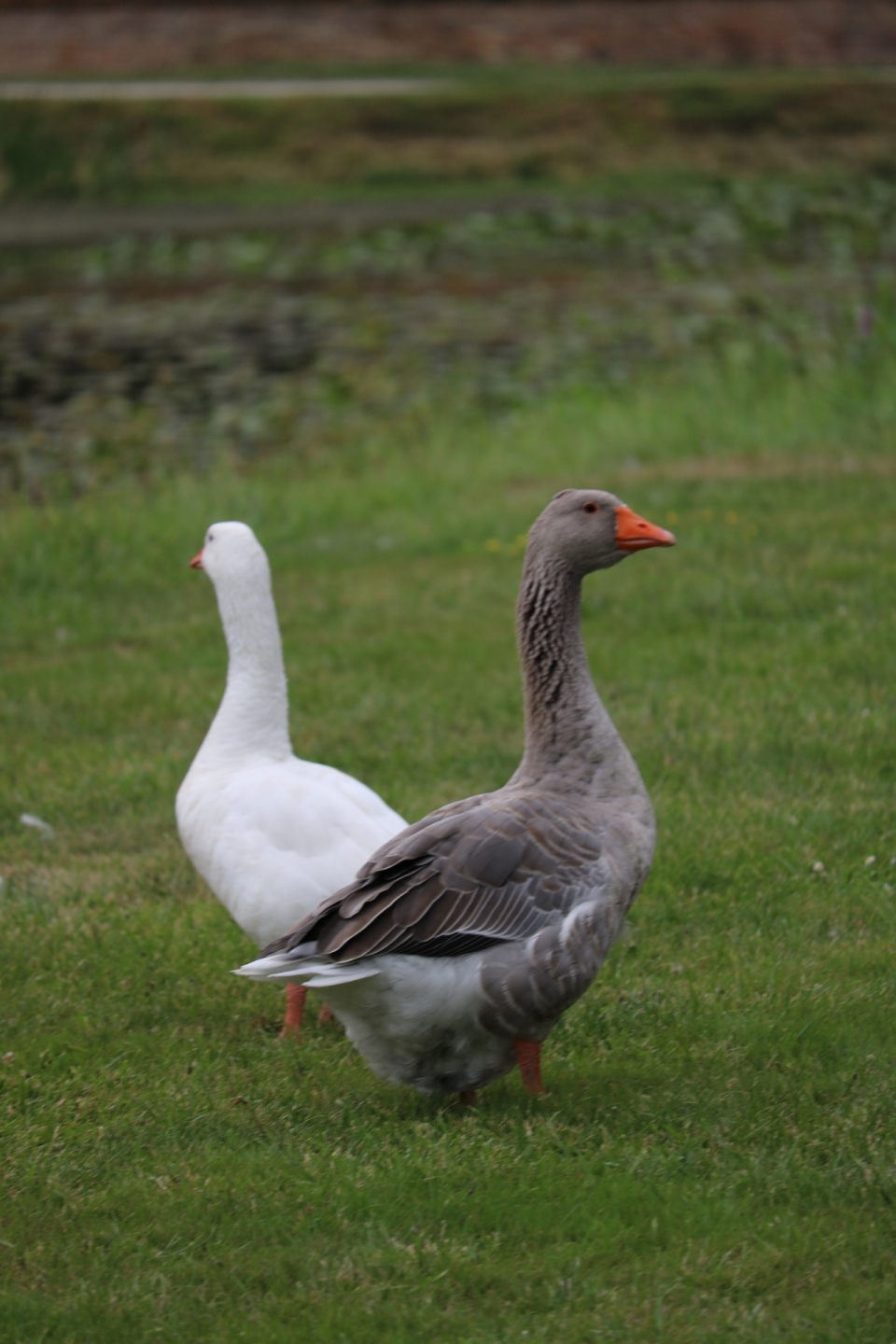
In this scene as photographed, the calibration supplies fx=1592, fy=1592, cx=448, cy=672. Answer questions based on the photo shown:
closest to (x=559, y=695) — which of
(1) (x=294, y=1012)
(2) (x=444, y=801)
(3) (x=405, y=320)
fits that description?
(1) (x=294, y=1012)

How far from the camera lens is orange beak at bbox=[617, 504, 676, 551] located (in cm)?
399

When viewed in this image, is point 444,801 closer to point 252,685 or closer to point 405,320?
point 252,685

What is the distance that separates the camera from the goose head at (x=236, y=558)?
500cm

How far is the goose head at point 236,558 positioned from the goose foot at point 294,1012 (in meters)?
1.36

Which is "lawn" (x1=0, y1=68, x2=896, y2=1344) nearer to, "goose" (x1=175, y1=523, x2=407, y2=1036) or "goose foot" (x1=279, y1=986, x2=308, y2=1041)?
"goose foot" (x1=279, y1=986, x2=308, y2=1041)

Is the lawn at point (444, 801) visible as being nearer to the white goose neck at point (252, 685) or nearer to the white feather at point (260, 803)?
the white feather at point (260, 803)

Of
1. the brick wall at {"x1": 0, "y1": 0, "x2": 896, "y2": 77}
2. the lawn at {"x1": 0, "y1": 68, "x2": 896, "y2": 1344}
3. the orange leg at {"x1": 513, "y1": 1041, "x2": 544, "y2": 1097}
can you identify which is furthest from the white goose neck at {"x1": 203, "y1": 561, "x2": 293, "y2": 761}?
the brick wall at {"x1": 0, "y1": 0, "x2": 896, "y2": 77}

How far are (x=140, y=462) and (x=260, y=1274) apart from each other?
9.58 metres

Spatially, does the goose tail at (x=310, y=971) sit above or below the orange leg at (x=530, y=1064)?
above

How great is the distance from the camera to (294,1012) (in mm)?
4238

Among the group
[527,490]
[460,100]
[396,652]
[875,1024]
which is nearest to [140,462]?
[527,490]

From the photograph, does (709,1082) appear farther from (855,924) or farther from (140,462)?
(140,462)

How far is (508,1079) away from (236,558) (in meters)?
1.89

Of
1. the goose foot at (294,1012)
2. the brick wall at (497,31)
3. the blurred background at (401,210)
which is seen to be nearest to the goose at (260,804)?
the goose foot at (294,1012)
